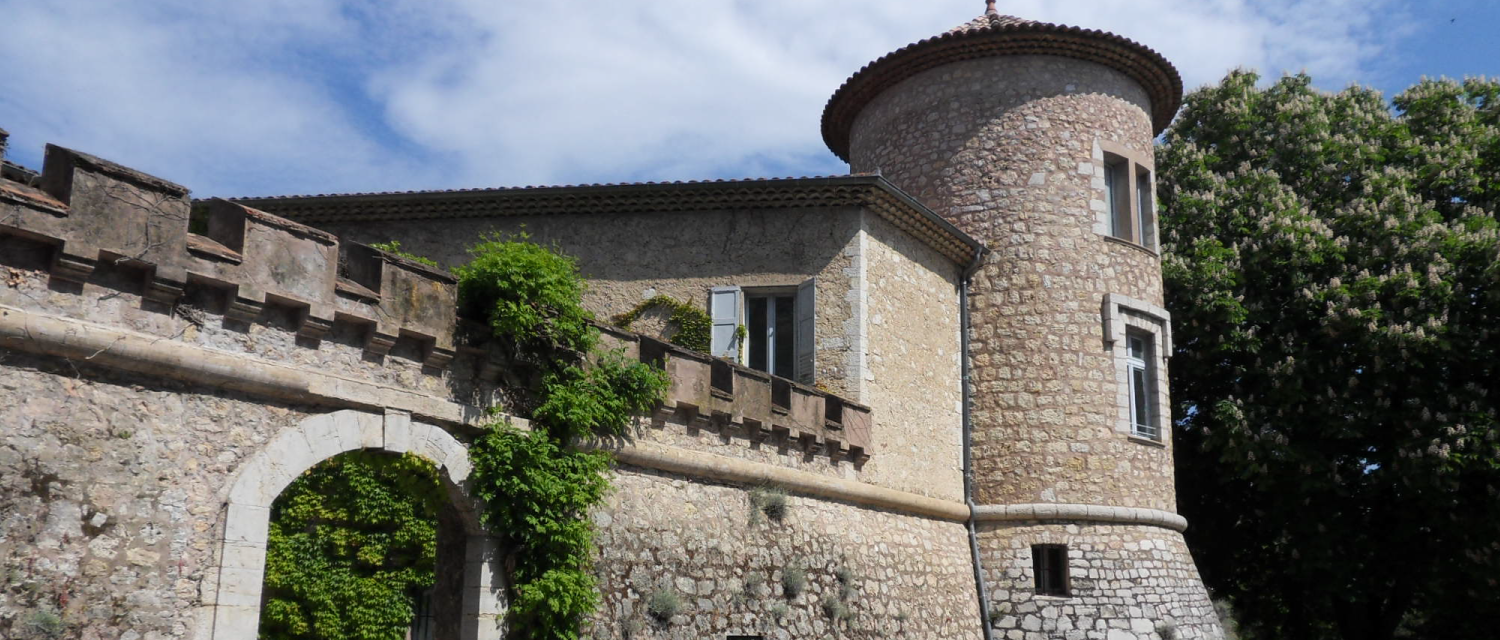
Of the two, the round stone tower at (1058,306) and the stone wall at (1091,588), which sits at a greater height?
the round stone tower at (1058,306)

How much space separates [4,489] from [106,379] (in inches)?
29.7

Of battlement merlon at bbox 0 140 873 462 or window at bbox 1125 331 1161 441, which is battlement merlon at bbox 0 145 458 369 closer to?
battlement merlon at bbox 0 140 873 462

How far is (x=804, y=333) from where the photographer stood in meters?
13.3

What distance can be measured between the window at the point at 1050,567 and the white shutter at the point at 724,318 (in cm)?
421

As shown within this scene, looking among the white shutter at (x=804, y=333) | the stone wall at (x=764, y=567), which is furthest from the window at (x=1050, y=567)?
the white shutter at (x=804, y=333)

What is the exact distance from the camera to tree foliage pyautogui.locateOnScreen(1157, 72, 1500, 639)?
1631 cm

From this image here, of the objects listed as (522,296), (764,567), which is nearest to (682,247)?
(764,567)

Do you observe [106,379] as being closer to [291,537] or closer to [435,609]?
[435,609]

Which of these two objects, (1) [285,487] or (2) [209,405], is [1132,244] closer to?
(1) [285,487]

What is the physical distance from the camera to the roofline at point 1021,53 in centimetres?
1551

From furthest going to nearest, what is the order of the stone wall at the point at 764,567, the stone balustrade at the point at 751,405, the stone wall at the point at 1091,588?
the stone wall at the point at 1091,588, the stone balustrade at the point at 751,405, the stone wall at the point at 764,567

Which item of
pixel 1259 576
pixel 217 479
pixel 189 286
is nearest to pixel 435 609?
pixel 217 479

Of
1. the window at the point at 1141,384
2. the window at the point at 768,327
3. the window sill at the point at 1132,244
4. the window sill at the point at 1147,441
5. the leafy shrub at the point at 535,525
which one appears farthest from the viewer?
the window sill at the point at 1132,244

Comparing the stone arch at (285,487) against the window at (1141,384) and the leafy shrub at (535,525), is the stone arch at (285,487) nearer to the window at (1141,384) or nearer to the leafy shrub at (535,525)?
the leafy shrub at (535,525)
